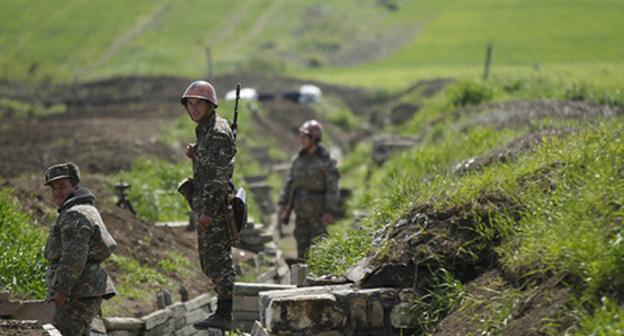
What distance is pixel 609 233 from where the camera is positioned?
6219mm

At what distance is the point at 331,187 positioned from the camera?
42.3ft

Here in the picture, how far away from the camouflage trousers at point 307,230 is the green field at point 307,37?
4538cm

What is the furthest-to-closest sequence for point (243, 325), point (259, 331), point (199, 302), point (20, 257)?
point (199, 302) < point (20, 257) < point (243, 325) < point (259, 331)

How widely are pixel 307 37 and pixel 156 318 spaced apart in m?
76.2

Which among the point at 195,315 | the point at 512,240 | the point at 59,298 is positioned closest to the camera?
the point at 512,240

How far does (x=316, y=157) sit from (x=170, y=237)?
7.65 ft

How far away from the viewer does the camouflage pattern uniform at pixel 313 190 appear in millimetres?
12914

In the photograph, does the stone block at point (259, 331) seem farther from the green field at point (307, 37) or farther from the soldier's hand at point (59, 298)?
the green field at point (307, 37)

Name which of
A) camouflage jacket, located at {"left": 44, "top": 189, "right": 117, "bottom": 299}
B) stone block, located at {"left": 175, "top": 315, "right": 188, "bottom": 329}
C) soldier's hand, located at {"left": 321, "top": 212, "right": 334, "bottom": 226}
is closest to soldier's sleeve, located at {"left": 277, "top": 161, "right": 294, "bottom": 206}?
soldier's hand, located at {"left": 321, "top": 212, "right": 334, "bottom": 226}

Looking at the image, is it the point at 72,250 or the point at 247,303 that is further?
the point at 247,303

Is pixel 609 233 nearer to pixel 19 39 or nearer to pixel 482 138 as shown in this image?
pixel 482 138

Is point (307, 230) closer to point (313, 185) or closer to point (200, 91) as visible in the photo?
point (313, 185)

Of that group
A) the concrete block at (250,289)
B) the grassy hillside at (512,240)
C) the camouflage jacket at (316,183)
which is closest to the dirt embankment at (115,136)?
the camouflage jacket at (316,183)

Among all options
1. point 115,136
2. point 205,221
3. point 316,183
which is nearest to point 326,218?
point 316,183
